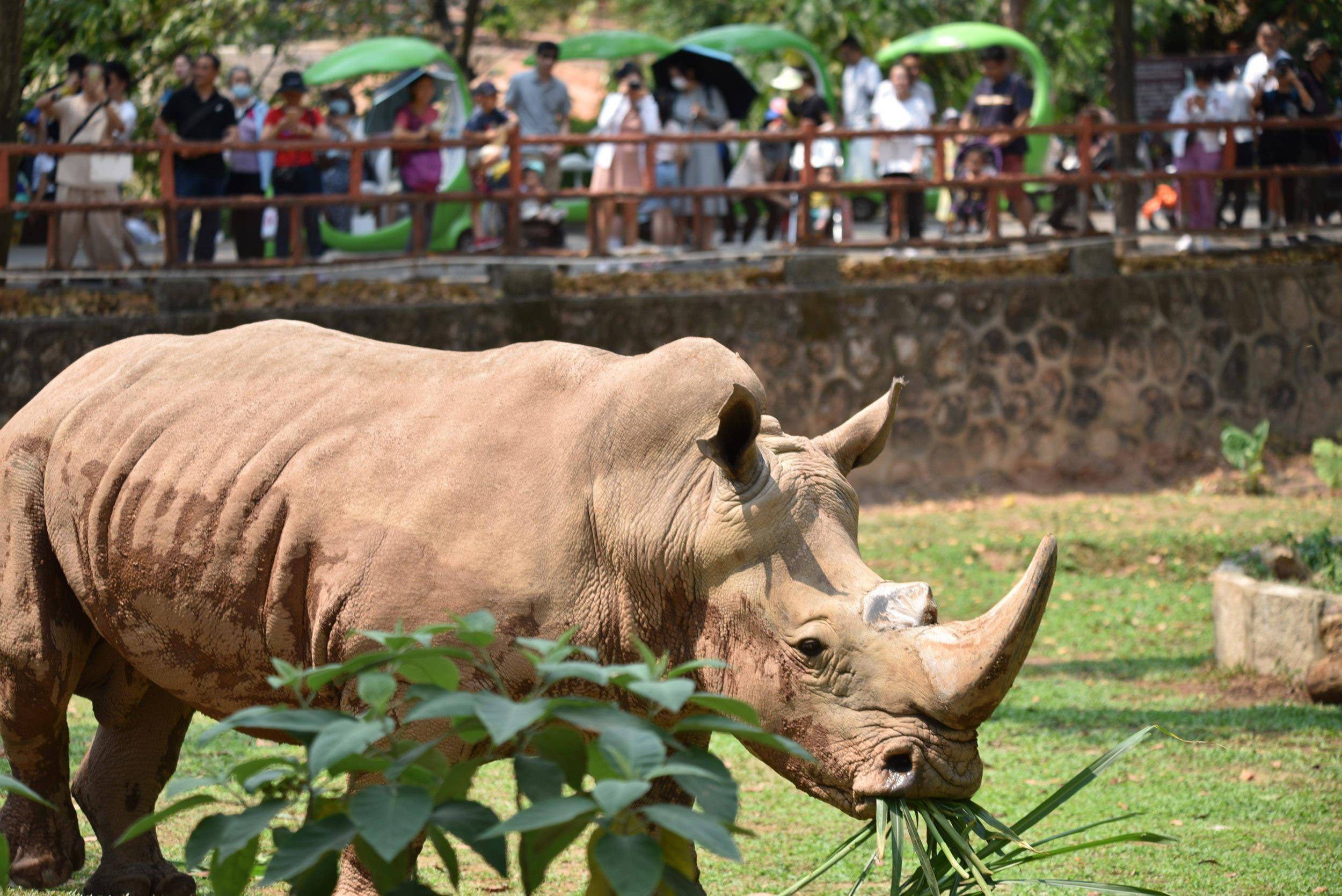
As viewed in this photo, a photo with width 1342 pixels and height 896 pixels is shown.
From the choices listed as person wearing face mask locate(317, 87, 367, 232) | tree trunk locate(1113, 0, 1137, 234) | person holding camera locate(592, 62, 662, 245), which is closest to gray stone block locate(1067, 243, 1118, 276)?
tree trunk locate(1113, 0, 1137, 234)

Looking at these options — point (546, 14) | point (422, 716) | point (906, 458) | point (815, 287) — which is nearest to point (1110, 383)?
point (906, 458)

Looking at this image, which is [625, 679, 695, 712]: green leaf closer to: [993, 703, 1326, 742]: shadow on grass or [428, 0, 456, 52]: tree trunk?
[993, 703, 1326, 742]: shadow on grass

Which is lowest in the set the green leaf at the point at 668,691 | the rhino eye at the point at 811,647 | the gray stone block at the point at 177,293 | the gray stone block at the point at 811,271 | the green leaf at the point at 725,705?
the gray stone block at the point at 811,271

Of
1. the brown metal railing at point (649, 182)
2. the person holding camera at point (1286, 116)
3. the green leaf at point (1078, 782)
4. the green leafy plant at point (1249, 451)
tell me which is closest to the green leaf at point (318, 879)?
the green leaf at point (1078, 782)

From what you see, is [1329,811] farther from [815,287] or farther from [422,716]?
[815,287]

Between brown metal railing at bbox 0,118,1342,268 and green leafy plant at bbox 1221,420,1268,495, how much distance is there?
1.73 m

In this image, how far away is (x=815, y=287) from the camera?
12211 millimetres

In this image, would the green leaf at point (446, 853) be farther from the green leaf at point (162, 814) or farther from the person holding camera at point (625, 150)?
the person holding camera at point (625, 150)

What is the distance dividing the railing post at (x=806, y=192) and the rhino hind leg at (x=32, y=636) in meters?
8.01

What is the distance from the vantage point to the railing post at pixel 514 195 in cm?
1155

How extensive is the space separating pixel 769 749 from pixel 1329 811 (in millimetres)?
3119

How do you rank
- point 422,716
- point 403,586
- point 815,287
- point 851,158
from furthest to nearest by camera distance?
point 851,158 → point 815,287 → point 403,586 → point 422,716

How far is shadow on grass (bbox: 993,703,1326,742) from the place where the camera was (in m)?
7.04

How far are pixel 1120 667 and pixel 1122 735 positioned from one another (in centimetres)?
128
